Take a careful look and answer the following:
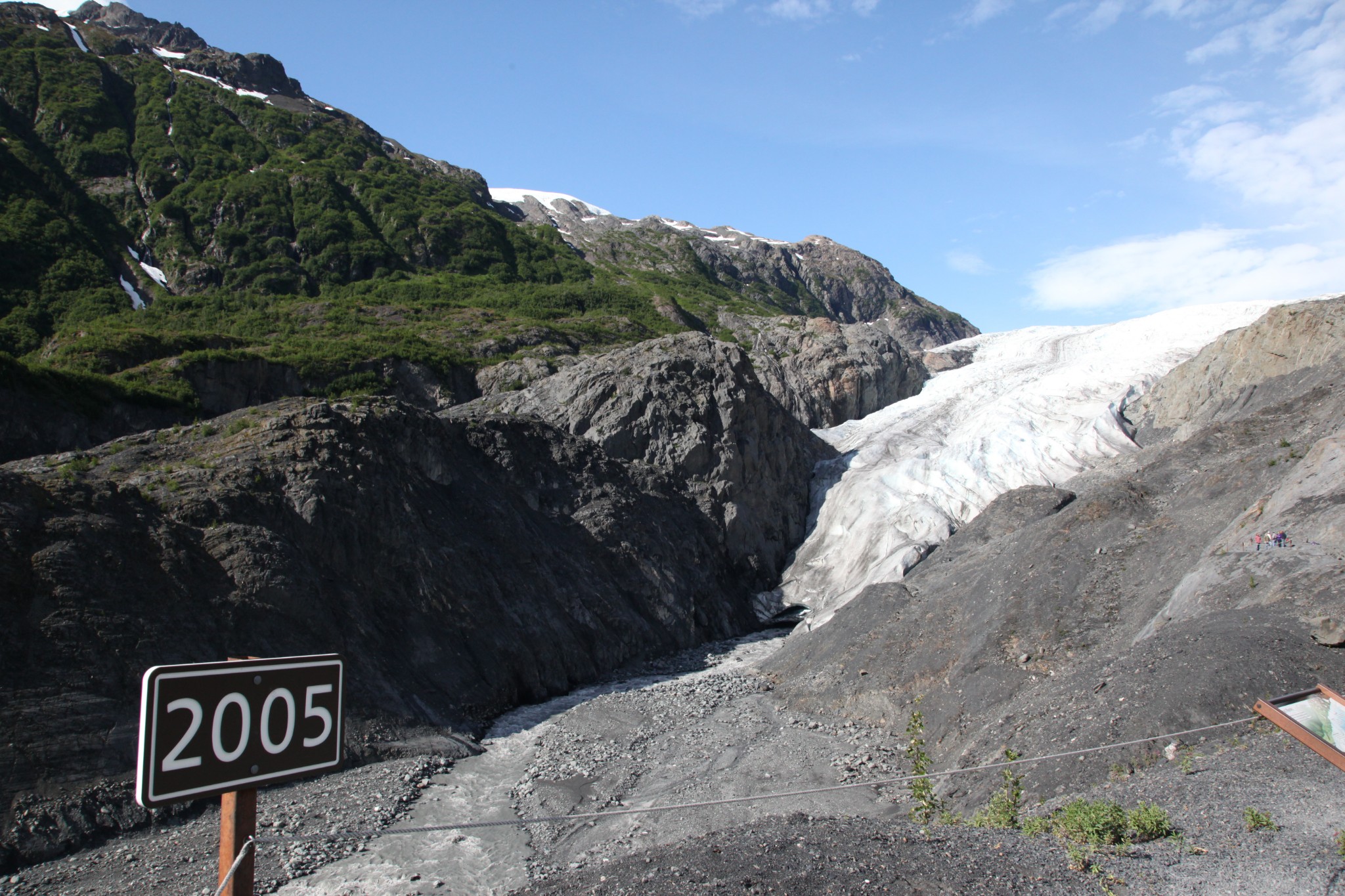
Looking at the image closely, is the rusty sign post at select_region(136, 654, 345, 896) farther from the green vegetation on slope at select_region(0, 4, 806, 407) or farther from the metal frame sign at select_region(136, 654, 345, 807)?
the green vegetation on slope at select_region(0, 4, 806, 407)

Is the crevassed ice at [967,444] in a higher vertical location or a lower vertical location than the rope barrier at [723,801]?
higher

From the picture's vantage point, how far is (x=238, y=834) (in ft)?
11.0

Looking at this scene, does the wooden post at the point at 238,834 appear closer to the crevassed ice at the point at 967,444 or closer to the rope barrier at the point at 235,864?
the rope barrier at the point at 235,864

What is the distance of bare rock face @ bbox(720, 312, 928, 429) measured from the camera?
5625 centimetres

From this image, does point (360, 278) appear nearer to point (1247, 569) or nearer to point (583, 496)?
point (583, 496)

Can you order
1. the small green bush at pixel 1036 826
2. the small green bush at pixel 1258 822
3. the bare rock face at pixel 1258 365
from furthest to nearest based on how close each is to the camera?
the bare rock face at pixel 1258 365 < the small green bush at pixel 1036 826 < the small green bush at pixel 1258 822

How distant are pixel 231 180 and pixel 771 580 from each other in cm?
5128

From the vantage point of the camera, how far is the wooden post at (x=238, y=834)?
3.29m

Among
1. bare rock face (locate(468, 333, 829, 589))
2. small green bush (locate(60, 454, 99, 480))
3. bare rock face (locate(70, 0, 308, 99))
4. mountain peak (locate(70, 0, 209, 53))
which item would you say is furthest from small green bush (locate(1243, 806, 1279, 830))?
mountain peak (locate(70, 0, 209, 53))

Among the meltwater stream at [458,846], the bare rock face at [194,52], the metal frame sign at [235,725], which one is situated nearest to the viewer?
the metal frame sign at [235,725]

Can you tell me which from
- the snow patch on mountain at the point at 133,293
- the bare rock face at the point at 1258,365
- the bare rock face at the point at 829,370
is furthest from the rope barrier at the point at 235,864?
the snow patch on mountain at the point at 133,293

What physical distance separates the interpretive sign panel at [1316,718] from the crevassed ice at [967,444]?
2051 centimetres

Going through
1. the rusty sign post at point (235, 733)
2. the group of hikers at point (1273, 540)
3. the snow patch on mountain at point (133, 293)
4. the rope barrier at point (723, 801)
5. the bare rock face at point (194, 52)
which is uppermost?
the bare rock face at point (194, 52)

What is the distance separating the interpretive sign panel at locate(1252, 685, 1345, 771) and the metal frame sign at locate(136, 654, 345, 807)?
927 cm
